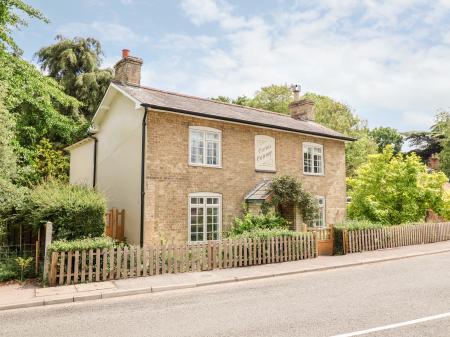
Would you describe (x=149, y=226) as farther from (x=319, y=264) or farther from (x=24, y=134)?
(x=24, y=134)

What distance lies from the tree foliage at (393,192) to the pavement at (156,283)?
5951 millimetres

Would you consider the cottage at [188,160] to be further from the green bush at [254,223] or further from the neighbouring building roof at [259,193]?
the green bush at [254,223]

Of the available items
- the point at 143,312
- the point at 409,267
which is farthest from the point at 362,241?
the point at 143,312

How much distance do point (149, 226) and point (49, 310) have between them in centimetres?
688

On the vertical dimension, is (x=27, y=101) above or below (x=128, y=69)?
below

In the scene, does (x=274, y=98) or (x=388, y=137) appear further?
(x=388, y=137)

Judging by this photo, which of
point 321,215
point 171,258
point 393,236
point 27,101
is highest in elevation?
point 27,101

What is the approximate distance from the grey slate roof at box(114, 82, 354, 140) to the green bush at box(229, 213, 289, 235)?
452cm

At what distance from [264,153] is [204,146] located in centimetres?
347

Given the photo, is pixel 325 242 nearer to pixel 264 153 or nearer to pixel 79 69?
pixel 264 153

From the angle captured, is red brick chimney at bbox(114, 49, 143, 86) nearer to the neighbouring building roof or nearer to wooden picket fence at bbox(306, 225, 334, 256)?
the neighbouring building roof

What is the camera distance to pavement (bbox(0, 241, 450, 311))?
8.87 meters

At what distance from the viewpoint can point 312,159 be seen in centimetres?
2095

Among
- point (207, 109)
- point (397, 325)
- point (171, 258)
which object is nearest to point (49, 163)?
point (207, 109)
